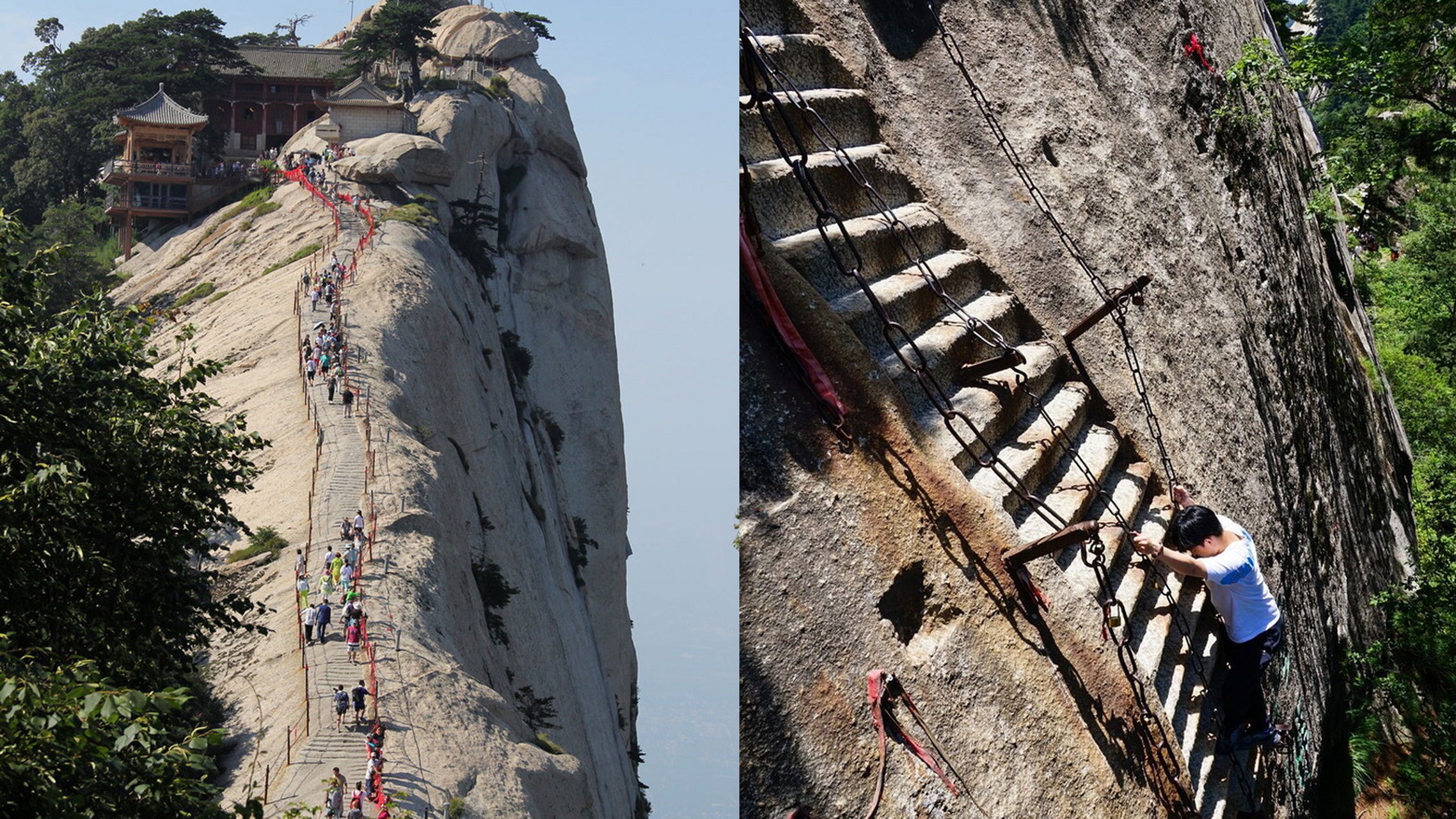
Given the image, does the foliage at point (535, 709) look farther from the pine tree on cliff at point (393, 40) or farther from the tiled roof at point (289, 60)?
the tiled roof at point (289, 60)

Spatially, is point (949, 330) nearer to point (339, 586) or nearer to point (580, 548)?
point (339, 586)

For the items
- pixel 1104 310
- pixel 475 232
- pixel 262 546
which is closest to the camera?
pixel 1104 310

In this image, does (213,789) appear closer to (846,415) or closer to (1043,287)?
(846,415)

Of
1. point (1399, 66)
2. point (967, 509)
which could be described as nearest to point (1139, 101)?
point (1399, 66)

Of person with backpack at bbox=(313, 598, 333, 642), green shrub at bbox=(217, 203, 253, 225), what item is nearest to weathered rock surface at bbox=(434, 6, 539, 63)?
green shrub at bbox=(217, 203, 253, 225)

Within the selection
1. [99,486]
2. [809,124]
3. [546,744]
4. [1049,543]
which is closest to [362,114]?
[546,744]

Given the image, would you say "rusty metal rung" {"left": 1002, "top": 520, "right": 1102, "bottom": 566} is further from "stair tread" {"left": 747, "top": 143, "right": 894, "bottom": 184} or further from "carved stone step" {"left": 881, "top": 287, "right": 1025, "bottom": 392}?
"stair tread" {"left": 747, "top": 143, "right": 894, "bottom": 184}

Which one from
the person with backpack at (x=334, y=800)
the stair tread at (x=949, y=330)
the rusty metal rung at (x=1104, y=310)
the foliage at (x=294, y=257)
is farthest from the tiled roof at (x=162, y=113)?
the rusty metal rung at (x=1104, y=310)

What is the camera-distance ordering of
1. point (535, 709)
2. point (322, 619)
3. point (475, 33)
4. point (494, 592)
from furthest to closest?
point (475, 33) < point (494, 592) < point (535, 709) < point (322, 619)
